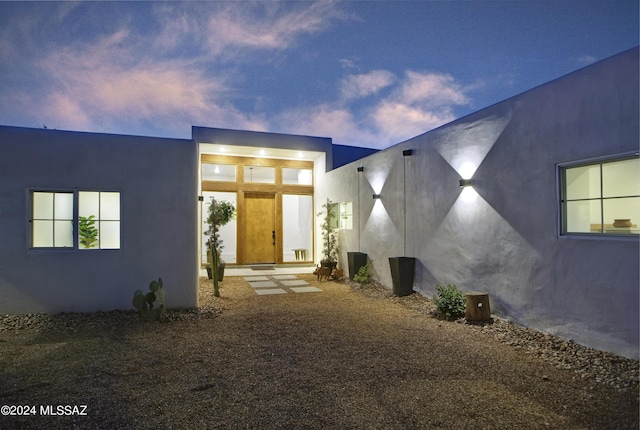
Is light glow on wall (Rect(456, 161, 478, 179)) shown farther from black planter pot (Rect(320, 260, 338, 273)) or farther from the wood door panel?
the wood door panel

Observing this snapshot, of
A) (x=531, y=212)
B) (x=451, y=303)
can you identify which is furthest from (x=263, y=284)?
(x=531, y=212)

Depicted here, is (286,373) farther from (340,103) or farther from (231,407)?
(340,103)

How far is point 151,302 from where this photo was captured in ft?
16.3

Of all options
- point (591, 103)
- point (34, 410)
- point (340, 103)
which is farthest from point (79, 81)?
point (340, 103)

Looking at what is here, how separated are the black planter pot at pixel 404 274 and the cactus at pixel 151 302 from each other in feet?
13.3

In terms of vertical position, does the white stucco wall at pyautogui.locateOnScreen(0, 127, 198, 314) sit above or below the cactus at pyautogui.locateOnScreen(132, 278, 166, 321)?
above

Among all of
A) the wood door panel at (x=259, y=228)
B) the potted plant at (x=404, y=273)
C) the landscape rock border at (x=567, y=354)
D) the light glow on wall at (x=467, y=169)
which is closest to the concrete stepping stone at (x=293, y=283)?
the potted plant at (x=404, y=273)

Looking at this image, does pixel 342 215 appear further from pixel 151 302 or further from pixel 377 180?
pixel 151 302

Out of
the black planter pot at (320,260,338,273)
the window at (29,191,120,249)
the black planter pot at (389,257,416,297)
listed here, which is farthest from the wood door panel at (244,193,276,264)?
the window at (29,191,120,249)

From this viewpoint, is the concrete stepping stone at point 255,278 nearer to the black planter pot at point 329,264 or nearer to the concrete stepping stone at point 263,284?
the concrete stepping stone at point 263,284

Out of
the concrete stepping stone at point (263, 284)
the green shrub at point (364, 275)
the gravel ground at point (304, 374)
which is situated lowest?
the concrete stepping stone at point (263, 284)

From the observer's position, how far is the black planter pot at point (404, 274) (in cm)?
633

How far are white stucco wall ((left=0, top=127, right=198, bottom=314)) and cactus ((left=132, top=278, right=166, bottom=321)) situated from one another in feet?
1.21

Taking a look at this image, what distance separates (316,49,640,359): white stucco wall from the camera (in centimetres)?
322
